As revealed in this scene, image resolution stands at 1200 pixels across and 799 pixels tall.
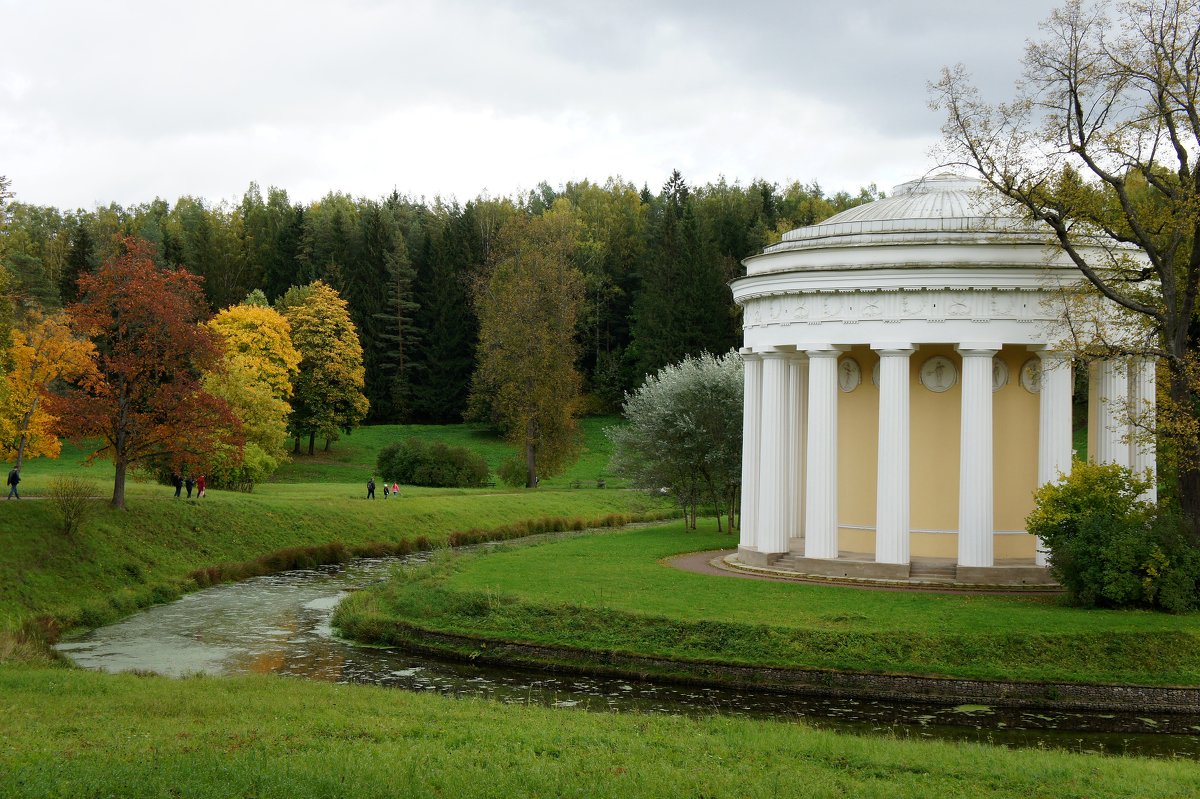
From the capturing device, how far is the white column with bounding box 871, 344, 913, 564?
29.0 metres

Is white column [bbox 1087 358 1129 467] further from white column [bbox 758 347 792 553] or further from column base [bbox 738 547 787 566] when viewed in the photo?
column base [bbox 738 547 787 566]

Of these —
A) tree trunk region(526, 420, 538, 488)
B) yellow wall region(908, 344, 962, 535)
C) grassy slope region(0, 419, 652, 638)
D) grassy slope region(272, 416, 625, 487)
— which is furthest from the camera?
grassy slope region(272, 416, 625, 487)

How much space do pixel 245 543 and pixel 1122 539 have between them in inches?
1120

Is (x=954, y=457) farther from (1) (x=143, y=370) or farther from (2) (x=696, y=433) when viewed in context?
(1) (x=143, y=370)

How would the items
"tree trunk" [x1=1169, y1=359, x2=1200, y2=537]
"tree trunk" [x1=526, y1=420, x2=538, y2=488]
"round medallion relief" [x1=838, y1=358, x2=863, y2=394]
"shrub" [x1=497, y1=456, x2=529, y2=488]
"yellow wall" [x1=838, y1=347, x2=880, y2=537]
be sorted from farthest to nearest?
"shrub" [x1=497, y1=456, x2=529, y2=488] < "tree trunk" [x1=526, y1=420, x2=538, y2=488] < "round medallion relief" [x1=838, y1=358, x2=863, y2=394] < "yellow wall" [x1=838, y1=347, x2=880, y2=537] < "tree trunk" [x1=1169, y1=359, x2=1200, y2=537]

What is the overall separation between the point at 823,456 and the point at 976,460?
374 centimetres

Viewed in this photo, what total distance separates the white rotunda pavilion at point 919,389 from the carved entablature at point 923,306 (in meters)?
0.04

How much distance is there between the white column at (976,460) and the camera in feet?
93.6

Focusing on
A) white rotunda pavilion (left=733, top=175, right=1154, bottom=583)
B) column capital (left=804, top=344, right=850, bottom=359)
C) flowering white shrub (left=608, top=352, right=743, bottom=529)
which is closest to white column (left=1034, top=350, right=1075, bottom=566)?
white rotunda pavilion (left=733, top=175, right=1154, bottom=583)

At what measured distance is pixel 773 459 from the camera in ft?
104

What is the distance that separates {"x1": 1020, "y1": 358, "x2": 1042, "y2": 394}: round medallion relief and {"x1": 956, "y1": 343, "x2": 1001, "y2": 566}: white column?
1.91 metres

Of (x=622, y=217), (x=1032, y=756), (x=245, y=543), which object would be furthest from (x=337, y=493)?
(x=622, y=217)

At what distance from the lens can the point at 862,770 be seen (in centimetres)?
1466

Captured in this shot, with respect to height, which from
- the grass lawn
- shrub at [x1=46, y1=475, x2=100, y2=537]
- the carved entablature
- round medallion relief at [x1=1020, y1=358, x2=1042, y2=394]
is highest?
the carved entablature
